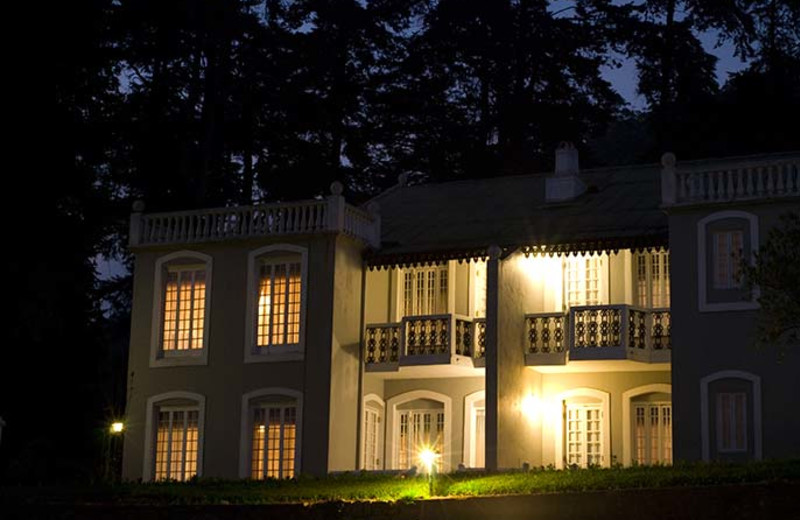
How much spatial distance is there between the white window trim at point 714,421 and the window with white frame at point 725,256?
1.86 m

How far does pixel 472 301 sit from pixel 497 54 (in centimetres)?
1988

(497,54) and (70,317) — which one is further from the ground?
(497,54)

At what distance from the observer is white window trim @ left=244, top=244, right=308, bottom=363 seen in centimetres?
3569

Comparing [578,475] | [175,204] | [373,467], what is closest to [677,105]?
[175,204]

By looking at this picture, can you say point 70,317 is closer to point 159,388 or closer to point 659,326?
point 159,388

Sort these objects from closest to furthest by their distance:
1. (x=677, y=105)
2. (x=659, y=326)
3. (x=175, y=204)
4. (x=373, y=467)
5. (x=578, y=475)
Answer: (x=578, y=475) < (x=659, y=326) < (x=373, y=467) < (x=175, y=204) < (x=677, y=105)

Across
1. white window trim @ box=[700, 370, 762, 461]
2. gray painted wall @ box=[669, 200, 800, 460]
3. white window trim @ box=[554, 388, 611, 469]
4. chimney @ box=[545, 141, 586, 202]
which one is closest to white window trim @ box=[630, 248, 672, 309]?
white window trim @ box=[554, 388, 611, 469]

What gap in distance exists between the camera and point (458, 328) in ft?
116

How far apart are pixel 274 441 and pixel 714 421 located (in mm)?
10224

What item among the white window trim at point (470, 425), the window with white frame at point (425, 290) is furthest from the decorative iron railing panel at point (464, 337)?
the window with white frame at point (425, 290)

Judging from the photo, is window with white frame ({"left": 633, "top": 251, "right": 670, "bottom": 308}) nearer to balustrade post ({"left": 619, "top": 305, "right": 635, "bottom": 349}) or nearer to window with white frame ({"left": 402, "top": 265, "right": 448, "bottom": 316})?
balustrade post ({"left": 619, "top": 305, "right": 635, "bottom": 349})

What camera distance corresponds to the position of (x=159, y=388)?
37.1 meters

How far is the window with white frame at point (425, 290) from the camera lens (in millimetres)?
37438

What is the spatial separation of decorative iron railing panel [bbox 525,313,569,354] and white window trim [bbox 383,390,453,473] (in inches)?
115
